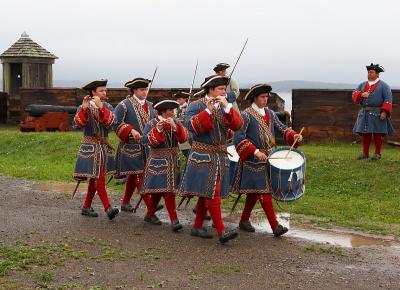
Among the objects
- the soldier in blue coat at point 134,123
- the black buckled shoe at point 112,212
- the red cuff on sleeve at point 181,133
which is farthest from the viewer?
the soldier in blue coat at point 134,123

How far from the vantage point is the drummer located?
832 centimetres

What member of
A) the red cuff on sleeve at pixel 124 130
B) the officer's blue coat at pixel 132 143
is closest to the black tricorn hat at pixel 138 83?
the officer's blue coat at pixel 132 143

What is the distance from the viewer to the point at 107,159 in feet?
31.1

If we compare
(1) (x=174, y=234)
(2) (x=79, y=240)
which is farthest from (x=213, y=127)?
(2) (x=79, y=240)

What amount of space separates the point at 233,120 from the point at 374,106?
615cm

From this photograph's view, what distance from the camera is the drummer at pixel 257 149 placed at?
8320 mm

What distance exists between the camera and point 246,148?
818 centimetres

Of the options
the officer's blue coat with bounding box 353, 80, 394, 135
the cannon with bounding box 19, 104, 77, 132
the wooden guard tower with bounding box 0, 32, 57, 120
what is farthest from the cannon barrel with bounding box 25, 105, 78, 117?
the officer's blue coat with bounding box 353, 80, 394, 135

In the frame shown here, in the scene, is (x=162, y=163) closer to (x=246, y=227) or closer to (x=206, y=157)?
(x=206, y=157)

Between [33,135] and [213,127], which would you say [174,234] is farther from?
[33,135]

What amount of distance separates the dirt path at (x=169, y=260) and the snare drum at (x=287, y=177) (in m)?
0.54

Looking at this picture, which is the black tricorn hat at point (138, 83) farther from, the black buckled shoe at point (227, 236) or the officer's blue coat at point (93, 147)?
the black buckled shoe at point (227, 236)

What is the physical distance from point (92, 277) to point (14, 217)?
129 inches

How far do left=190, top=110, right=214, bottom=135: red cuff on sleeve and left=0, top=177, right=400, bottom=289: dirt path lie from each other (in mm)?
1280
